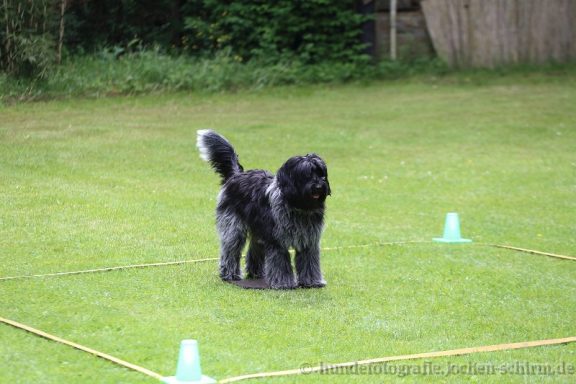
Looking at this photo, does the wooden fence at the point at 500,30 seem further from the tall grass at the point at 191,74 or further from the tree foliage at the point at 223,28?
the tree foliage at the point at 223,28

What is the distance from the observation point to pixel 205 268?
9.84m

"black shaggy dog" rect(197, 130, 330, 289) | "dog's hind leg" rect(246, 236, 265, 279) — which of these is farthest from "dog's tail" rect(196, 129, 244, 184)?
"dog's hind leg" rect(246, 236, 265, 279)

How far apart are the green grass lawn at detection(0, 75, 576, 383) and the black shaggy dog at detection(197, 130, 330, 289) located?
0.96ft

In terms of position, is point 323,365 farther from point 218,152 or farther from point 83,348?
point 218,152

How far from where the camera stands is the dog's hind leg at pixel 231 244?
9.30 m

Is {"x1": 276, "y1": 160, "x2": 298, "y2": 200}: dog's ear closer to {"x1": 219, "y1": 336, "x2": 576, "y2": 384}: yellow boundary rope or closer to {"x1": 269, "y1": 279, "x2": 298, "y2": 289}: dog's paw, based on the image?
{"x1": 269, "y1": 279, "x2": 298, "y2": 289}: dog's paw

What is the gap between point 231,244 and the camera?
9.31m

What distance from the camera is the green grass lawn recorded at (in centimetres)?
739

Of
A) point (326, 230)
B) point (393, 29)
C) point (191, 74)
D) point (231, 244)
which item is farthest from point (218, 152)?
point (393, 29)

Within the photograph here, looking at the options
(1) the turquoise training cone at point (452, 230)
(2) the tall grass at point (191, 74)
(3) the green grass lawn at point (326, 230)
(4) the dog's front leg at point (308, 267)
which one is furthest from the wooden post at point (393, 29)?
(4) the dog's front leg at point (308, 267)

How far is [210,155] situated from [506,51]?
578 inches

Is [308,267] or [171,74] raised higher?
[171,74]

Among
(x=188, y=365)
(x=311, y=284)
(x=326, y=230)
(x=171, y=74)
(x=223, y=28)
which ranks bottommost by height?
(x=326, y=230)

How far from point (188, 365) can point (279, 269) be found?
288 cm
